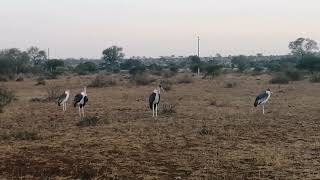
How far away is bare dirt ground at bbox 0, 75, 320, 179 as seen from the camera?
37.1 ft

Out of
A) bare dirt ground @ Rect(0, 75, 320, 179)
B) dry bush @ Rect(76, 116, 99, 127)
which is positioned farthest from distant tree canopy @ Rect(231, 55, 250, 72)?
dry bush @ Rect(76, 116, 99, 127)

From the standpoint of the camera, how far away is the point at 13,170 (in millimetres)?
11508

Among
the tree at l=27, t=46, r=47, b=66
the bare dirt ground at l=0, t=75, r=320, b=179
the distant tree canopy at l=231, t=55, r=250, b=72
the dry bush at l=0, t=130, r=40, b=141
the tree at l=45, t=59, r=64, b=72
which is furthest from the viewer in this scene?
the tree at l=27, t=46, r=47, b=66

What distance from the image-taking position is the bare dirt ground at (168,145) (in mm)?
11320

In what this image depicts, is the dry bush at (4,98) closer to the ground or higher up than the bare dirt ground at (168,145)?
higher up

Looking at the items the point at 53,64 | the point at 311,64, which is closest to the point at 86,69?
the point at 53,64

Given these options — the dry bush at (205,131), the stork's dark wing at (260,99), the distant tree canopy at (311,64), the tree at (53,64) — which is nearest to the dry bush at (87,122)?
the dry bush at (205,131)

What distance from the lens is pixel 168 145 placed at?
14.6 m

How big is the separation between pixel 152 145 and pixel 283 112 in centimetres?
931

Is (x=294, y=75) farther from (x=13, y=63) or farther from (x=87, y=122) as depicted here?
(x=13, y=63)

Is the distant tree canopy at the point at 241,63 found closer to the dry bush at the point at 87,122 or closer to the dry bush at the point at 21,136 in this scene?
the dry bush at the point at 87,122

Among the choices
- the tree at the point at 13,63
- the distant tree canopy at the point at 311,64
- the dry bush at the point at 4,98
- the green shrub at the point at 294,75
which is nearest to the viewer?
the dry bush at the point at 4,98

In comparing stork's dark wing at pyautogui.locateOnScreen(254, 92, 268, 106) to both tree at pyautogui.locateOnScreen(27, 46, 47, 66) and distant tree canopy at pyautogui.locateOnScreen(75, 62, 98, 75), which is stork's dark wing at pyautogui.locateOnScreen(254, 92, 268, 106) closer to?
distant tree canopy at pyautogui.locateOnScreen(75, 62, 98, 75)

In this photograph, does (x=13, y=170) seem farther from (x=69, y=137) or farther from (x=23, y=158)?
(x=69, y=137)
